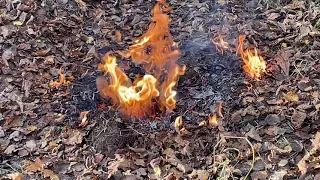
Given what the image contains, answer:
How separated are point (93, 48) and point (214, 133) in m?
2.00

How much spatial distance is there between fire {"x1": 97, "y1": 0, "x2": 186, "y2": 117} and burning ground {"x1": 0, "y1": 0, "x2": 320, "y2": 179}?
0.04 feet

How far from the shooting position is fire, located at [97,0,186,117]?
413 centimetres

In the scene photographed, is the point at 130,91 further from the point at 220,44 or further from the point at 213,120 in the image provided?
the point at 220,44

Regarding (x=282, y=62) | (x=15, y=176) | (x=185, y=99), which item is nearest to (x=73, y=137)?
(x=15, y=176)

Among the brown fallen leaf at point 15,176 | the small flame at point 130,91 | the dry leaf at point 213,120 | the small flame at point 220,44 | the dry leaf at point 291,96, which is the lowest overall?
the brown fallen leaf at point 15,176

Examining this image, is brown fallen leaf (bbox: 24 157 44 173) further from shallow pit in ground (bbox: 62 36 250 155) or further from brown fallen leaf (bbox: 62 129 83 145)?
shallow pit in ground (bbox: 62 36 250 155)

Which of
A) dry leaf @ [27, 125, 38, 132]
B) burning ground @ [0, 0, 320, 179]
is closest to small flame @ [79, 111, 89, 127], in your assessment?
burning ground @ [0, 0, 320, 179]

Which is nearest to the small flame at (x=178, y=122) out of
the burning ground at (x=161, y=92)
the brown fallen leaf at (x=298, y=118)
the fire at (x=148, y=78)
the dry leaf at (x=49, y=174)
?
the burning ground at (x=161, y=92)

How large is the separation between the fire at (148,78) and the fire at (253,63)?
0.60 m

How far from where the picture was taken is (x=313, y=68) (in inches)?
177

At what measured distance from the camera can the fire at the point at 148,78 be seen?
163 inches

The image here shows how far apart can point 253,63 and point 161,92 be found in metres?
1.00

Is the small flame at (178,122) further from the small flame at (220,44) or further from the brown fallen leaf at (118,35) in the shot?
the brown fallen leaf at (118,35)

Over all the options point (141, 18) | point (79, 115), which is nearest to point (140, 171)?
point (79, 115)
